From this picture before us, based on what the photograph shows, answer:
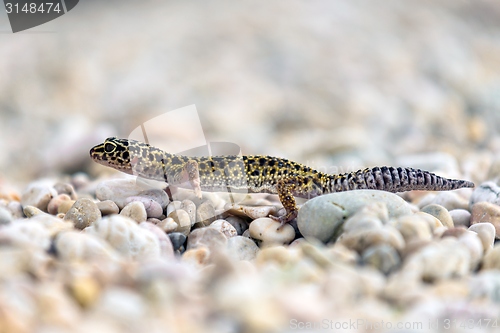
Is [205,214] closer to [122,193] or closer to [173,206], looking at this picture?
[173,206]

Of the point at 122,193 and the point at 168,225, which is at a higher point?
the point at 122,193

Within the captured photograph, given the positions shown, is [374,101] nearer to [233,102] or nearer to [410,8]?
[233,102]

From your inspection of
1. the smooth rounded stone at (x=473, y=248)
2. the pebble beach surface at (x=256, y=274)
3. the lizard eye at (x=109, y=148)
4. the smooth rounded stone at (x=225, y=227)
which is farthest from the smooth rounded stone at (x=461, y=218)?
the lizard eye at (x=109, y=148)

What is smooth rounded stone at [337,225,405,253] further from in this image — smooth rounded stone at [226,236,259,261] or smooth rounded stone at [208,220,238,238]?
smooth rounded stone at [208,220,238,238]

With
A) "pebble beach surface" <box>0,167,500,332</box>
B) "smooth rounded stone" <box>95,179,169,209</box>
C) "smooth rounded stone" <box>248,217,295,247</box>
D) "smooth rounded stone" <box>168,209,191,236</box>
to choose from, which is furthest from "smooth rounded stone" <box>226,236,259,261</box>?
"smooth rounded stone" <box>95,179,169,209</box>

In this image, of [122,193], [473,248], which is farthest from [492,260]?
[122,193]

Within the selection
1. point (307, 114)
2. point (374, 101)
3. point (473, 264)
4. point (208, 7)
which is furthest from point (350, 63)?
point (473, 264)

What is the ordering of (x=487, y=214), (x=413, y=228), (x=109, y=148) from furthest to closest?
(x=109, y=148)
(x=487, y=214)
(x=413, y=228)
